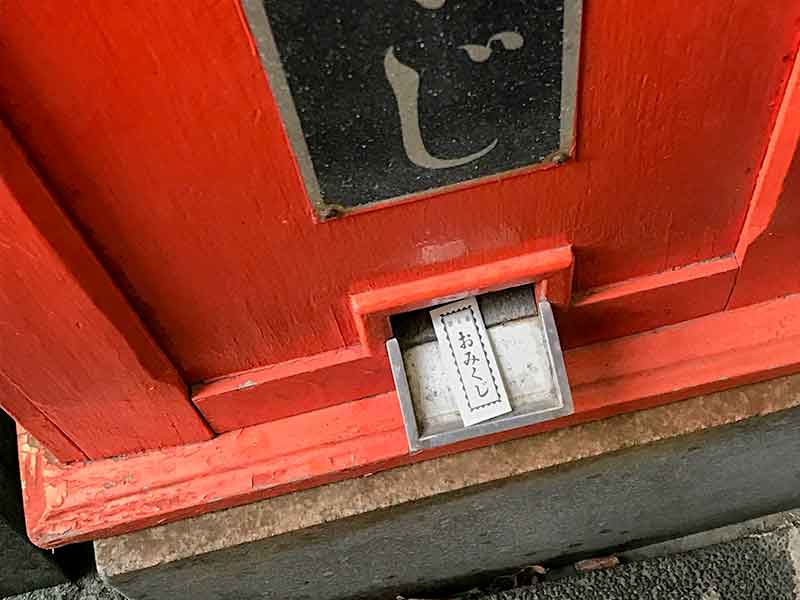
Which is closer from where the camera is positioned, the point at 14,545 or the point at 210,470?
the point at 210,470

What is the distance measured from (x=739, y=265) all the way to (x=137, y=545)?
0.62 meters

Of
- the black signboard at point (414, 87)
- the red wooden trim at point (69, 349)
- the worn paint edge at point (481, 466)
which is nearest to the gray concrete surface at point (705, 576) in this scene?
the worn paint edge at point (481, 466)

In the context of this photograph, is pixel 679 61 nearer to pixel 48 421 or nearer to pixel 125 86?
pixel 125 86

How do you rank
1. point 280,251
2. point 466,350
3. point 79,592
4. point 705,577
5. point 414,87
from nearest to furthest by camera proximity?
point 414,87 → point 280,251 → point 466,350 → point 705,577 → point 79,592

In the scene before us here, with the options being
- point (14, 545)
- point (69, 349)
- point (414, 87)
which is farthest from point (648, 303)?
point (14, 545)

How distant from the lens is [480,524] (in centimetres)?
95

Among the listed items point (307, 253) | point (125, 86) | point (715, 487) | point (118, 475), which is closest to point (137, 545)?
point (118, 475)

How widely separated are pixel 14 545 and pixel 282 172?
713mm

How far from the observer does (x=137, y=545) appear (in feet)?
2.81

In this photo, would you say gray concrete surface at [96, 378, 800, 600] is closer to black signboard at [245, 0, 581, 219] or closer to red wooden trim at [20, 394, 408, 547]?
red wooden trim at [20, 394, 408, 547]

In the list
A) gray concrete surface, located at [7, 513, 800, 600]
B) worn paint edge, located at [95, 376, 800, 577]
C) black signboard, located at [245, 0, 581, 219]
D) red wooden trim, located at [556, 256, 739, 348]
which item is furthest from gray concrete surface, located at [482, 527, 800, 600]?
black signboard, located at [245, 0, 581, 219]

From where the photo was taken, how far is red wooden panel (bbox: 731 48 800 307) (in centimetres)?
61

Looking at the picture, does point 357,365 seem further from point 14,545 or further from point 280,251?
point 14,545

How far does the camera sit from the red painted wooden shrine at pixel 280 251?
482 mm
